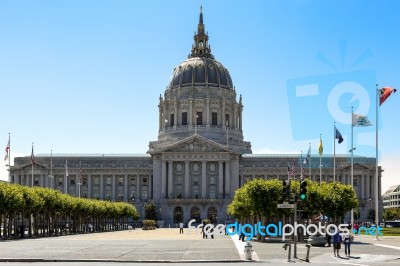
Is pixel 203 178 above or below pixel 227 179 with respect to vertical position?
above

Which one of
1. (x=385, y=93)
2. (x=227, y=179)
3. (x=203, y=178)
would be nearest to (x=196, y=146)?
(x=203, y=178)

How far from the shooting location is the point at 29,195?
3686 inches

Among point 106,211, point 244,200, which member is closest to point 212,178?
point 106,211

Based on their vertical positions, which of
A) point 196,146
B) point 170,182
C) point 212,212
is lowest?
point 212,212

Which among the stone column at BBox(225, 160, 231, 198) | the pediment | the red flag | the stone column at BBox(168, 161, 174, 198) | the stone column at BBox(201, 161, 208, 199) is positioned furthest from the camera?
the pediment

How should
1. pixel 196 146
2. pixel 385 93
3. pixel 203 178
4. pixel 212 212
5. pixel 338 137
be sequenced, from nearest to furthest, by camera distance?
pixel 385 93 → pixel 338 137 → pixel 212 212 → pixel 203 178 → pixel 196 146

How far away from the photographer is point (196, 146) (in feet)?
639

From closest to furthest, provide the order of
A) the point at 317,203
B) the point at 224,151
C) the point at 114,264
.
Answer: the point at 114,264 → the point at 317,203 → the point at 224,151

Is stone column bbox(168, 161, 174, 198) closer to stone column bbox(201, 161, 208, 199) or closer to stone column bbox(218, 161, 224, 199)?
stone column bbox(201, 161, 208, 199)

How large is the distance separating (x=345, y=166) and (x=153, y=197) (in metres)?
51.9

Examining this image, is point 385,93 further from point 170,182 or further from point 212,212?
point 170,182

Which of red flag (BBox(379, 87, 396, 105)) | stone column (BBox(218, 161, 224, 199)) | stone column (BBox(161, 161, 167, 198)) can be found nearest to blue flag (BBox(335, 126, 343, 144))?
red flag (BBox(379, 87, 396, 105))

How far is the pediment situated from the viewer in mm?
193625

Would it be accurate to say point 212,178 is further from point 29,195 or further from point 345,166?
point 29,195
